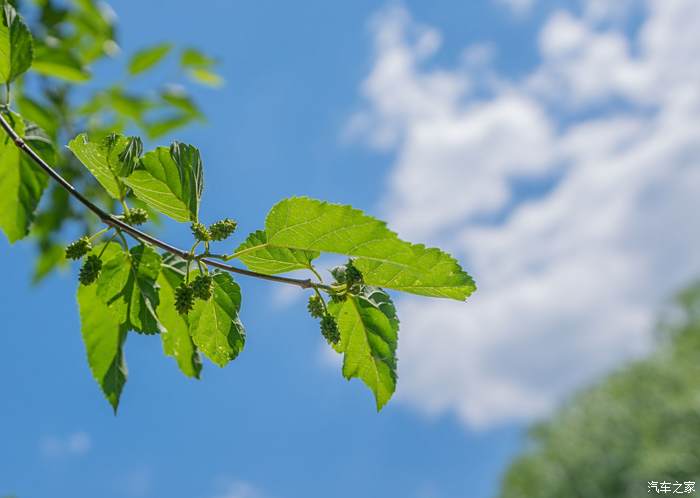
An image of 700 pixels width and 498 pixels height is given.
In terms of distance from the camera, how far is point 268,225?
126 cm

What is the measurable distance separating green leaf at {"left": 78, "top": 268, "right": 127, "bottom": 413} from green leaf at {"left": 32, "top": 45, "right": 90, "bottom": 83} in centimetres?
130

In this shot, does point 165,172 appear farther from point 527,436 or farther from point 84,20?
point 527,436

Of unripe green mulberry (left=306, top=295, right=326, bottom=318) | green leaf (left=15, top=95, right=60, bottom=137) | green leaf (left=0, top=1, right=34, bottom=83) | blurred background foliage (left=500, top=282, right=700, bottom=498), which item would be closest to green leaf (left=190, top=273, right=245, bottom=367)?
unripe green mulberry (left=306, top=295, right=326, bottom=318)

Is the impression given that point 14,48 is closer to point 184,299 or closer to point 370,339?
point 184,299

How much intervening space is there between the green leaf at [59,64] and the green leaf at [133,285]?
4.39 ft

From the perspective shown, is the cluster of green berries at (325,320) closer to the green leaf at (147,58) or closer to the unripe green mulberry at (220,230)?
the unripe green mulberry at (220,230)

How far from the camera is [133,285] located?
4.42 ft

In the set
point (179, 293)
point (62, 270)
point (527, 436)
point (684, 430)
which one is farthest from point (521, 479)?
point (179, 293)

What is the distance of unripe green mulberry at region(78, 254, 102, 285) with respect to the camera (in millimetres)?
1330

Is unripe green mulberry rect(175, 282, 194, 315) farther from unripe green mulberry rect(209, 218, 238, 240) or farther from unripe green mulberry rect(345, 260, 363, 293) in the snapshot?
unripe green mulberry rect(345, 260, 363, 293)

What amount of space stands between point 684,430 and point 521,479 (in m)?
8.20

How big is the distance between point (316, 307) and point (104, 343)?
0.44m

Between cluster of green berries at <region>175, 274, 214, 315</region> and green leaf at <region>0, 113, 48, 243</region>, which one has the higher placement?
green leaf at <region>0, 113, 48, 243</region>

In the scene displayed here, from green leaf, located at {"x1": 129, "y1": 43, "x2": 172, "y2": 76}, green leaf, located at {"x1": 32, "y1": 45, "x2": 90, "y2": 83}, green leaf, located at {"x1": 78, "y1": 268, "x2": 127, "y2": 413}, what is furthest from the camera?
green leaf, located at {"x1": 129, "y1": 43, "x2": 172, "y2": 76}
